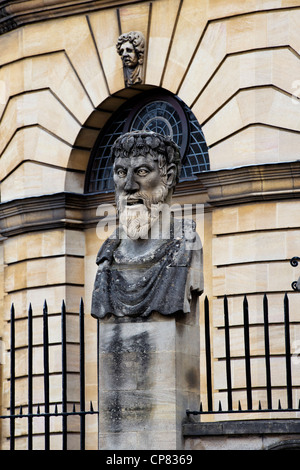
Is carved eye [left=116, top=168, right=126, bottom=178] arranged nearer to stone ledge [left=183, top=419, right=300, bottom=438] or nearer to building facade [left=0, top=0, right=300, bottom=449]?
stone ledge [left=183, top=419, right=300, bottom=438]

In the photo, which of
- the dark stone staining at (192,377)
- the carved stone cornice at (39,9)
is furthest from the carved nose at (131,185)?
the carved stone cornice at (39,9)

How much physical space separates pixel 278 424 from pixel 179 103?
526 inches

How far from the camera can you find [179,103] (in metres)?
24.8

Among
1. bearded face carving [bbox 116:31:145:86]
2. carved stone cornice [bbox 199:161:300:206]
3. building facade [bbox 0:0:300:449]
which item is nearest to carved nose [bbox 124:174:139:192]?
building facade [bbox 0:0:300:449]

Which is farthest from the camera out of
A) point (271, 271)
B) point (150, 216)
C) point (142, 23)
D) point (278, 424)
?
point (142, 23)

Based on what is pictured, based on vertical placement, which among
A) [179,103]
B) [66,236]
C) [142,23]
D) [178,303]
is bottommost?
[178,303]

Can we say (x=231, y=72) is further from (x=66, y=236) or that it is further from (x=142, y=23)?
(x=66, y=236)

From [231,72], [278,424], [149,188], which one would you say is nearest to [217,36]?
[231,72]

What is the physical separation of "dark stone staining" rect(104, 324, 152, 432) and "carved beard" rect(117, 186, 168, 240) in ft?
3.18

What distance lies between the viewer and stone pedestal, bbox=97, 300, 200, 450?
40.9ft

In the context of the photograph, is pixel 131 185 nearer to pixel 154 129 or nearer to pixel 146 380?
pixel 146 380

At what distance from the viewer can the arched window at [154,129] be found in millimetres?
24544

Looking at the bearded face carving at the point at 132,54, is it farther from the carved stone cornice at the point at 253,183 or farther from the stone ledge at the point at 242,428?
the stone ledge at the point at 242,428

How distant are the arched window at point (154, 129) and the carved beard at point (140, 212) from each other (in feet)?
33.8
